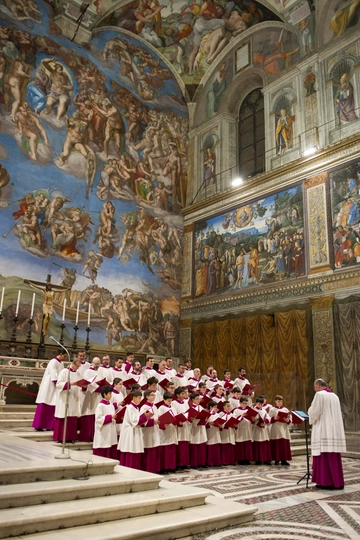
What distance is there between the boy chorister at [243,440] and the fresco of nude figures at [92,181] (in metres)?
6.98

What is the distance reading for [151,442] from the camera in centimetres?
809

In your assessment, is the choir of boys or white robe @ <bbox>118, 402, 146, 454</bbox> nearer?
white robe @ <bbox>118, 402, 146, 454</bbox>

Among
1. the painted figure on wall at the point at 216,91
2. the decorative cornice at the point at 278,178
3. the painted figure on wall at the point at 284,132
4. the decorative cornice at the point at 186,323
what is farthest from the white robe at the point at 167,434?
the painted figure on wall at the point at 216,91

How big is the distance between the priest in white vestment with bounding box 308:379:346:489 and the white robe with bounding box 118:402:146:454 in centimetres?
277

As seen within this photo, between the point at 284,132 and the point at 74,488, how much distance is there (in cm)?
1457

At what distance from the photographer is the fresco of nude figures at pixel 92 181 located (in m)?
15.5

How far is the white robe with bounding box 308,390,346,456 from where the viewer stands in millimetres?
7484

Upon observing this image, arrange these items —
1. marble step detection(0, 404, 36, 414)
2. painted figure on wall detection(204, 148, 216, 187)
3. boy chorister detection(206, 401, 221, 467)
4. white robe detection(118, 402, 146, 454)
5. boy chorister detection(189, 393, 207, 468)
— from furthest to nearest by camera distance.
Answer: painted figure on wall detection(204, 148, 216, 187), marble step detection(0, 404, 36, 414), boy chorister detection(206, 401, 221, 467), boy chorister detection(189, 393, 207, 468), white robe detection(118, 402, 146, 454)

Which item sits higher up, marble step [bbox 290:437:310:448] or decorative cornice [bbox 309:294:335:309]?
decorative cornice [bbox 309:294:335:309]

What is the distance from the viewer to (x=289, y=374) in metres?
14.2

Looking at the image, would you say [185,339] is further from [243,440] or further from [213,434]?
[213,434]

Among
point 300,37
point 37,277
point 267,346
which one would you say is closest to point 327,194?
point 267,346

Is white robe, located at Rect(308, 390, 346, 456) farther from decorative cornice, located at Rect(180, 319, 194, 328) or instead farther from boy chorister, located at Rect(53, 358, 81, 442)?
decorative cornice, located at Rect(180, 319, 194, 328)

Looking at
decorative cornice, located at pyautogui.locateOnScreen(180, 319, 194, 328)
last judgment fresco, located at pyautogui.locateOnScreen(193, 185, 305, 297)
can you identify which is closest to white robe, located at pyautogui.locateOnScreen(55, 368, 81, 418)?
last judgment fresco, located at pyautogui.locateOnScreen(193, 185, 305, 297)
